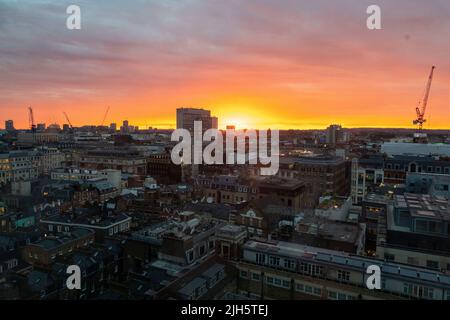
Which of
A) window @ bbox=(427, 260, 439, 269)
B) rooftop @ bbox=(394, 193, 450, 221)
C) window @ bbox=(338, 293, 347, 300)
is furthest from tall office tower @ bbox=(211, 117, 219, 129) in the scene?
window @ bbox=(338, 293, 347, 300)

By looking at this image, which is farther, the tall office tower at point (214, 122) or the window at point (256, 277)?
the tall office tower at point (214, 122)

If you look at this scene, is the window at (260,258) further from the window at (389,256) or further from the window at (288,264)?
the window at (389,256)

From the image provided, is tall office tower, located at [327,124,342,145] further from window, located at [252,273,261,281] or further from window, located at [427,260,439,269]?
window, located at [252,273,261,281]

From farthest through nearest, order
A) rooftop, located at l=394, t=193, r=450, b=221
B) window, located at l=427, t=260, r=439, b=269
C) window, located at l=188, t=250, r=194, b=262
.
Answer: rooftop, located at l=394, t=193, r=450, b=221 < window, located at l=188, t=250, r=194, b=262 < window, located at l=427, t=260, r=439, b=269

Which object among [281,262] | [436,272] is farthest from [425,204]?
[281,262]

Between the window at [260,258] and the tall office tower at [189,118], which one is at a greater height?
the tall office tower at [189,118]

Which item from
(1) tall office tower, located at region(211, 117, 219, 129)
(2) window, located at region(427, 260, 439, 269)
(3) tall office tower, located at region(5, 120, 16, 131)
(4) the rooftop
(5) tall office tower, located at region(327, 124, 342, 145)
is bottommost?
(2) window, located at region(427, 260, 439, 269)

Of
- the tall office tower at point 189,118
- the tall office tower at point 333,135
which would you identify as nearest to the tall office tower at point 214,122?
the tall office tower at point 189,118

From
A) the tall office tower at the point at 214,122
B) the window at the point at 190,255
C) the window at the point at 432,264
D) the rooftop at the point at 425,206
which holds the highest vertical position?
the tall office tower at the point at 214,122

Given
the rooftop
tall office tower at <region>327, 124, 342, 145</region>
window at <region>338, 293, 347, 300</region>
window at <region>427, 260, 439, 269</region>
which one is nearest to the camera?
window at <region>338, 293, 347, 300</region>

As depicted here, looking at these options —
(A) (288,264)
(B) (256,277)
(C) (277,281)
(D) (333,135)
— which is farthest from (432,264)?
(D) (333,135)

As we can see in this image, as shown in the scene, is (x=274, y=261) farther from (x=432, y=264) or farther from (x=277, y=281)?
(x=432, y=264)
